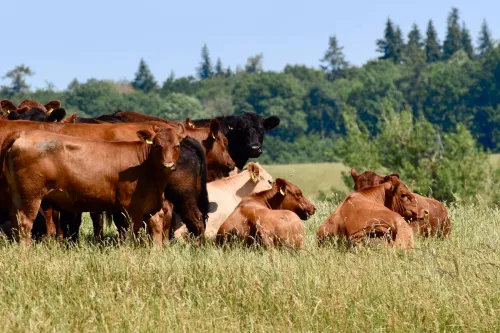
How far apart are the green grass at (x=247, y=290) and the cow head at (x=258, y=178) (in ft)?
10.2

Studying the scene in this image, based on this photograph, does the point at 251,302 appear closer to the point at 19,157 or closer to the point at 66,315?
the point at 66,315

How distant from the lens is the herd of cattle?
Answer: 34.3 feet

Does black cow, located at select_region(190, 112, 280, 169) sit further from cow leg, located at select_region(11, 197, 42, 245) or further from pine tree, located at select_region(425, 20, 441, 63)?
pine tree, located at select_region(425, 20, 441, 63)

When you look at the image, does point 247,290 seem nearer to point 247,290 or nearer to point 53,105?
point 247,290

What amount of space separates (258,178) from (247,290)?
16.7ft

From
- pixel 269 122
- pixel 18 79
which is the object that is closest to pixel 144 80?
pixel 18 79

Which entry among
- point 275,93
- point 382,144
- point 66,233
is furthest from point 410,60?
point 66,233

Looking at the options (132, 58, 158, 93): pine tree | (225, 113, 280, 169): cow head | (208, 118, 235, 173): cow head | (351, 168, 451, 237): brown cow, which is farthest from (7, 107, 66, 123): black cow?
(132, 58, 158, 93): pine tree

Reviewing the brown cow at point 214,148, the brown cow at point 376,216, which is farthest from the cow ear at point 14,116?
the brown cow at point 376,216

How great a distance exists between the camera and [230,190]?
13391 millimetres

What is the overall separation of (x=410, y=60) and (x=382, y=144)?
104 metres

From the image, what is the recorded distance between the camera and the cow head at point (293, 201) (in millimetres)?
11883

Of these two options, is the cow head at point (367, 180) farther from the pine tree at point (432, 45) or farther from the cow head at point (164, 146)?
the pine tree at point (432, 45)

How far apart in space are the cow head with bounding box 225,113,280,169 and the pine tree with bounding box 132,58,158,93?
6182 inches
